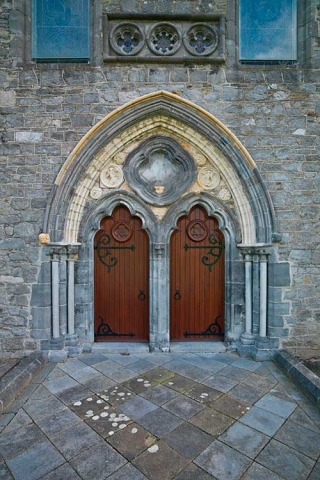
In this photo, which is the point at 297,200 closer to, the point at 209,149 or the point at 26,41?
the point at 209,149

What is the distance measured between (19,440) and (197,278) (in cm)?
302

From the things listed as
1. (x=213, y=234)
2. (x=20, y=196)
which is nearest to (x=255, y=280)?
(x=213, y=234)

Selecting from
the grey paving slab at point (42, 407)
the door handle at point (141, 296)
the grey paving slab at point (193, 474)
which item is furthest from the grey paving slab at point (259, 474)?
the door handle at point (141, 296)

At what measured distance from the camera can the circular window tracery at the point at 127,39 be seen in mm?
3939

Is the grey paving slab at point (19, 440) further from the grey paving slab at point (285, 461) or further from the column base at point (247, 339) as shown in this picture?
the column base at point (247, 339)

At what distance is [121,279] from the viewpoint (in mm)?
4328

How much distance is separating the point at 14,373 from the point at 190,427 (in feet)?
7.51

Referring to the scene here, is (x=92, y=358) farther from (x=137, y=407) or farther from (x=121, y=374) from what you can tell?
(x=137, y=407)

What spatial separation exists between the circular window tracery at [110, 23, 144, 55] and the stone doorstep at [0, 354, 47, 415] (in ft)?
15.5

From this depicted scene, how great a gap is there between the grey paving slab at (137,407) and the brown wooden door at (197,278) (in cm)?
158

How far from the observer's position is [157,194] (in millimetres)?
4184

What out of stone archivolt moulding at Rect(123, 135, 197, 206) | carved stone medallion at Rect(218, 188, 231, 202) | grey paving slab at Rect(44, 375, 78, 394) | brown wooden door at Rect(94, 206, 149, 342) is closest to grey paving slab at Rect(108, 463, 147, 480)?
grey paving slab at Rect(44, 375, 78, 394)

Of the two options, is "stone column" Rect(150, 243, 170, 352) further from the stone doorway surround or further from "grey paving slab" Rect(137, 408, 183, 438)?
"grey paving slab" Rect(137, 408, 183, 438)

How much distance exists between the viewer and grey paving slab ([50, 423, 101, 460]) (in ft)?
7.18
